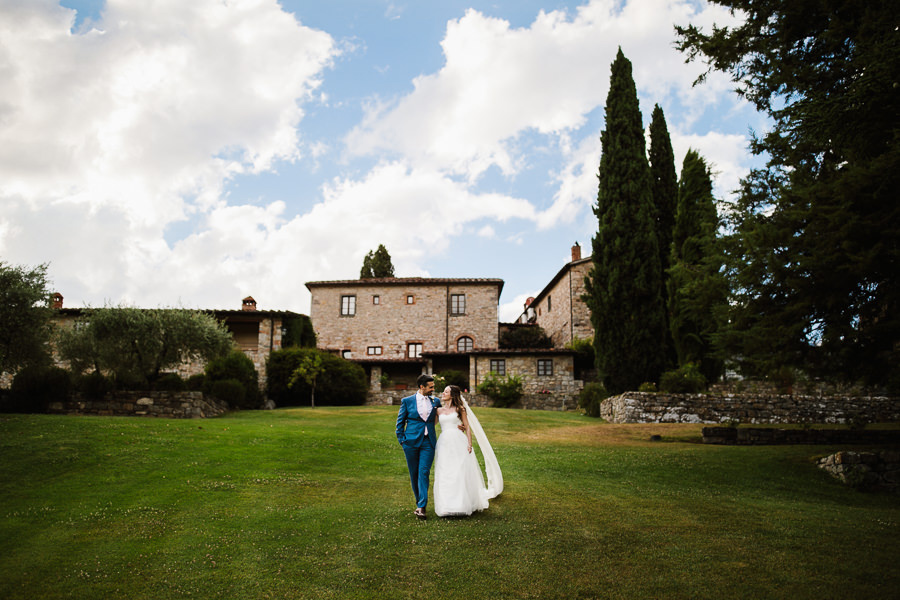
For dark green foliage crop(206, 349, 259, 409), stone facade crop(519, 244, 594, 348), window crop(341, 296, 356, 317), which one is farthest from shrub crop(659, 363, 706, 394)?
window crop(341, 296, 356, 317)

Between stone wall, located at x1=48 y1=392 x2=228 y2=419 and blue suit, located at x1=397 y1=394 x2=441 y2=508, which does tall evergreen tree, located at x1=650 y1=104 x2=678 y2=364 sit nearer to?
stone wall, located at x1=48 y1=392 x2=228 y2=419

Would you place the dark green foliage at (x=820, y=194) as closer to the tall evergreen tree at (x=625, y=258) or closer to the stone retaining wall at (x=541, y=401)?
the tall evergreen tree at (x=625, y=258)

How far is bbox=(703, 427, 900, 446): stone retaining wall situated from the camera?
583 inches

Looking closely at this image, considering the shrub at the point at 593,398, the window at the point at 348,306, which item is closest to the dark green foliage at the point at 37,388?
the shrub at the point at 593,398

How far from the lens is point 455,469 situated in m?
7.42

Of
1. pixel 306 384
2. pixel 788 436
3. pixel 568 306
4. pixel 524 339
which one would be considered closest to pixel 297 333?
pixel 306 384

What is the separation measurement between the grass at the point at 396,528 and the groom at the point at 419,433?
57cm

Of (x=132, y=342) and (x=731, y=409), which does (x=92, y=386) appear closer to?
(x=132, y=342)

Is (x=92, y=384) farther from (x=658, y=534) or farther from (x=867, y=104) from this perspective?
(x=867, y=104)

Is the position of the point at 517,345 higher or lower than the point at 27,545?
higher

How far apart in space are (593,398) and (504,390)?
5.44 m

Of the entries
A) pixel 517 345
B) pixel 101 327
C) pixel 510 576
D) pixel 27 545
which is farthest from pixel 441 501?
pixel 517 345

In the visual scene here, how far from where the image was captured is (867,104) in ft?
23.7

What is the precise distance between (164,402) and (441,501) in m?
16.5
